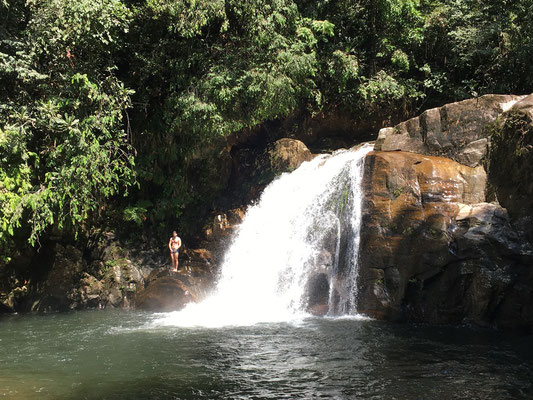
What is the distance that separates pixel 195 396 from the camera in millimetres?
6367

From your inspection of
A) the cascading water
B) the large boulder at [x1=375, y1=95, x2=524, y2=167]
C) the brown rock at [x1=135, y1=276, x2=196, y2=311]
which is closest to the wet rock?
the brown rock at [x1=135, y1=276, x2=196, y2=311]

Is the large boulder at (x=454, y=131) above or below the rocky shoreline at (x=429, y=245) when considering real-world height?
above

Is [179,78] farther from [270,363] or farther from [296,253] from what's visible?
[270,363]

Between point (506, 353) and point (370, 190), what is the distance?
481 centimetres

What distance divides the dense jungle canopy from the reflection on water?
14.4ft

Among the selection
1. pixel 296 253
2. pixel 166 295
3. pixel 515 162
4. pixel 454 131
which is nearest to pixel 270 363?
pixel 296 253

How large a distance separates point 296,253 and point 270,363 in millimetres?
5950

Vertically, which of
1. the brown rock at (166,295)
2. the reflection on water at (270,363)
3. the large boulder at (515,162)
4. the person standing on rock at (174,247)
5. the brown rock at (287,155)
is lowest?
the reflection on water at (270,363)

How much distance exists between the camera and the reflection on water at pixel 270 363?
21.3 ft

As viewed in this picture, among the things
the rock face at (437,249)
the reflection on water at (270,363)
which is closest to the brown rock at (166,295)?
the reflection on water at (270,363)

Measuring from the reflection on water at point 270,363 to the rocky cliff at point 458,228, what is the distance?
0.68 metres

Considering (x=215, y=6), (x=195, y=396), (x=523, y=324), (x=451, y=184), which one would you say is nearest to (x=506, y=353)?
(x=523, y=324)

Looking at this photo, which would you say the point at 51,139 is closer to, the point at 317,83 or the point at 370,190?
the point at 370,190

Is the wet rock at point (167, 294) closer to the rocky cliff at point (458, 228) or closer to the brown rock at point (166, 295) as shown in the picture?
the brown rock at point (166, 295)
